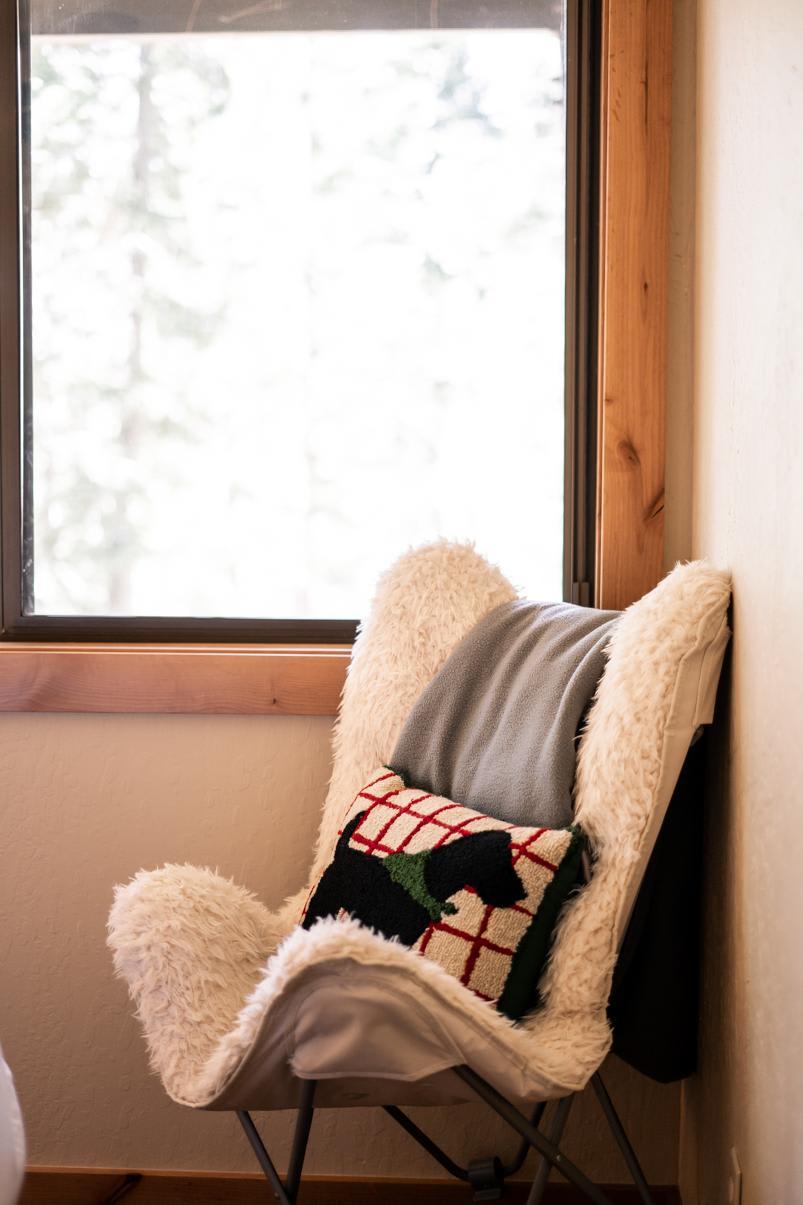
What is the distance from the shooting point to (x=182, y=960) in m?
1.27

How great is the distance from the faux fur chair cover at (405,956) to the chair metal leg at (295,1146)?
31 mm

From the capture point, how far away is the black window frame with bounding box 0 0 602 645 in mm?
1764

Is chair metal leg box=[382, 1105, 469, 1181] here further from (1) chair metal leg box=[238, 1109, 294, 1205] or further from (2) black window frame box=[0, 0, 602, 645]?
(2) black window frame box=[0, 0, 602, 645]

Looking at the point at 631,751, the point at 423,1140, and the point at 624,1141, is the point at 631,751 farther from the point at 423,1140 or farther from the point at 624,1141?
the point at 423,1140

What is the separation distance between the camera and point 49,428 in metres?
1.88

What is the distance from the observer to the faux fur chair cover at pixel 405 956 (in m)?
1.00

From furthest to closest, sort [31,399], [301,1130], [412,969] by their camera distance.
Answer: [31,399] → [301,1130] → [412,969]

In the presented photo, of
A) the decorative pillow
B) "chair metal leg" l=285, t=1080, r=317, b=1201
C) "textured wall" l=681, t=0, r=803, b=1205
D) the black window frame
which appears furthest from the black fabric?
the black window frame

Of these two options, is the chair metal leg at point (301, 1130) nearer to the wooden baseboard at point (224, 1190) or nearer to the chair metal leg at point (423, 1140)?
the chair metal leg at point (423, 1140)

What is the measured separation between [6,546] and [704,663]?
1.26 metres

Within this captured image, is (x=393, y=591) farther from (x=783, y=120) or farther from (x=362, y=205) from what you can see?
(x=783, y=120)

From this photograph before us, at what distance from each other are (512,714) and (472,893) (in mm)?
278

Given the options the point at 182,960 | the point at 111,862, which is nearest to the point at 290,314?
the point at 111,862

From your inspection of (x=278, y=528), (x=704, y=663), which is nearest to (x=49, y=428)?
(x=278, y=528)
